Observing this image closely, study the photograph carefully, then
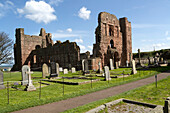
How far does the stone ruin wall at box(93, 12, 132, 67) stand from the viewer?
30703 mm

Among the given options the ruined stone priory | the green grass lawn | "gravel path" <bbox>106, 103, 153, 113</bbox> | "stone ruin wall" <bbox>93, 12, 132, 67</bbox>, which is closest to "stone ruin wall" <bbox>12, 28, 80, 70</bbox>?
the ruined stone priory

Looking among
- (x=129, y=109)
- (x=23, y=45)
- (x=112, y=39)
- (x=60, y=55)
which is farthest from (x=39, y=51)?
(x=129, y=109)

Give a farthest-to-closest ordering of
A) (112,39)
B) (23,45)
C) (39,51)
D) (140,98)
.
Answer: (39,51)
(23,45)
(112,39)
(140,98)

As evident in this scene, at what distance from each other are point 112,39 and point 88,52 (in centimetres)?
727

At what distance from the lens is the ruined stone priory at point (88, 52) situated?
30781 millimetres

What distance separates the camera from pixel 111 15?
34219mm

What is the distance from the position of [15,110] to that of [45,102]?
1.39 metres

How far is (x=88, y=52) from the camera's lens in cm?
3719

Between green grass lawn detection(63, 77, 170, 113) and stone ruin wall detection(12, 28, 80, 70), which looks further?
stone ruin wall detection(12, 28, 80, 70)

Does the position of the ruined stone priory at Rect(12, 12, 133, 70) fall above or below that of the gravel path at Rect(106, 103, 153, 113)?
above

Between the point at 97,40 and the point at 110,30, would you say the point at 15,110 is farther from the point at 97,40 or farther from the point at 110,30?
the point at 110,30

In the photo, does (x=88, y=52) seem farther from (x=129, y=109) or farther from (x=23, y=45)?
(x=129, y=109)

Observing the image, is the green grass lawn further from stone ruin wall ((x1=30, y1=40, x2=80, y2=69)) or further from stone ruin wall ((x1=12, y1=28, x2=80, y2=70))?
stone ruin wall ((x1=12, y1=28, x2=80, y2=70))

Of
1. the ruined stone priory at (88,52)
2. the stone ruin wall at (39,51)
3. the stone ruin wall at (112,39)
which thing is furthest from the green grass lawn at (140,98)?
the stone ruin wall at (39,51)
